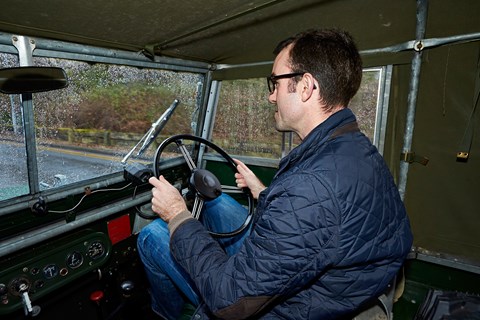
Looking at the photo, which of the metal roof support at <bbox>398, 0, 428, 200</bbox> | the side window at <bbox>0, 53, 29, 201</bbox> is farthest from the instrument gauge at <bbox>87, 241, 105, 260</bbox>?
the metal roof support at <bbox>398, 0, 428, 200</bbox>

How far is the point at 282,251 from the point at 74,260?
1911 millimetres

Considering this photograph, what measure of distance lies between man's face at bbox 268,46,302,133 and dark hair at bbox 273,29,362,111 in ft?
0.17

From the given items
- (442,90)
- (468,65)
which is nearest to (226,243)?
(442,90)

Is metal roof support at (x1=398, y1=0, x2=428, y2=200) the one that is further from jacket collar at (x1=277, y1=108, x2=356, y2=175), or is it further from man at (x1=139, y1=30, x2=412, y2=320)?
jacket collar at (x1=277, y1=108, x2=356, y2=175)

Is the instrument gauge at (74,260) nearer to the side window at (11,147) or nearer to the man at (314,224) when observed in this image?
the side window at (11,147)

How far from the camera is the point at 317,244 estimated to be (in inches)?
42.7

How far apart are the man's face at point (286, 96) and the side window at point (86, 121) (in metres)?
1.55

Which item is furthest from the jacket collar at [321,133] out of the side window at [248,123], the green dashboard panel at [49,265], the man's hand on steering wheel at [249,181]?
the green dashboard panel at [49,265]

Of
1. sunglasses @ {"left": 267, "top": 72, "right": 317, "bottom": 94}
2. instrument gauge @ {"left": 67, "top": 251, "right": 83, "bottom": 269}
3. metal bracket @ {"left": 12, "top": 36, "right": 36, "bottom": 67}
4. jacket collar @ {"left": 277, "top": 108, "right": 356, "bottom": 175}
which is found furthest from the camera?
instrument gauge @ {"left": 67, "top": 251, "right": 83, "bottom": 269}

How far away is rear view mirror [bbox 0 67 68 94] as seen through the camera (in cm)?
159

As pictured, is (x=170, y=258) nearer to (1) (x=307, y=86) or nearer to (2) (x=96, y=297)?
(2) (x=96, y=297)

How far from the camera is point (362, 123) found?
2830 millimetres

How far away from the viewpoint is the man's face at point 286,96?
144 cm

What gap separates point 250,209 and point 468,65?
1873mm
